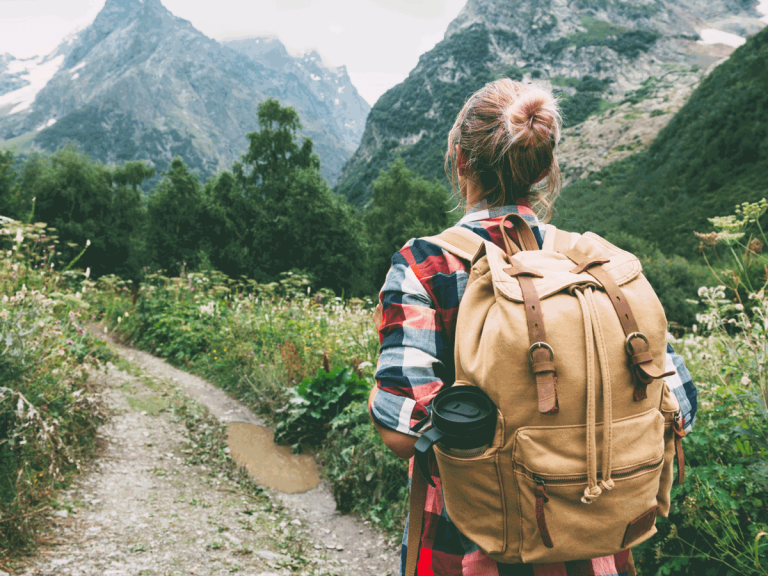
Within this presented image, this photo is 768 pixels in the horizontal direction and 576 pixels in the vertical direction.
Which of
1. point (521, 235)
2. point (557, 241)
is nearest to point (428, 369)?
point (521, 235)

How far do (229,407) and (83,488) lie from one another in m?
2.33

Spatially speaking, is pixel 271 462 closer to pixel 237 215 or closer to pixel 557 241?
pixel 557 241

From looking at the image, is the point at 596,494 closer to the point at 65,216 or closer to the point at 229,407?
the point at 229,407

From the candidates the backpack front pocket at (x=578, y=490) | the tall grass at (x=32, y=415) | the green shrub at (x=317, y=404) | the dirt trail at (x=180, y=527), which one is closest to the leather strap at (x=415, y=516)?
the backpack front pocket at (x=578, y=490)

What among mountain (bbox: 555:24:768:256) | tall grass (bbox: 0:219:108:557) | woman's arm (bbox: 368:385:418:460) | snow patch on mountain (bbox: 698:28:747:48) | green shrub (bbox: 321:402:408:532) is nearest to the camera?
woman's arm (bbox: 368:385:418:460)

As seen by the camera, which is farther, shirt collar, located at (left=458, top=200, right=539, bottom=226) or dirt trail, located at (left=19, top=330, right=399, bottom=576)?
dirt trail, located at (left=19, top=330, right=399, bottom=576)

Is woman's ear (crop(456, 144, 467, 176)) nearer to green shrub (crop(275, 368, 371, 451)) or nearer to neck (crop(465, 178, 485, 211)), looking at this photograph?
Result: neck (crop(465, 178, 485, 211))

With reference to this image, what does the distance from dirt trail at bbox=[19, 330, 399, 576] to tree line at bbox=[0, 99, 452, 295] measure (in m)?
13.3

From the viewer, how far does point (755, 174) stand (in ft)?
117

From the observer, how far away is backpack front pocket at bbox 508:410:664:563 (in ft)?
2.48

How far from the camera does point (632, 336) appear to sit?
0.78m

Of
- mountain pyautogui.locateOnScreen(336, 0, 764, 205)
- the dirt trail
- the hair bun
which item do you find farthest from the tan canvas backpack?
mountain pyautogui.locateOnScreen(336, 0, 764, 205)

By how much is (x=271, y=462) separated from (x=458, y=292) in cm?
363

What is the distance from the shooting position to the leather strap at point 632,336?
761 millimetres
